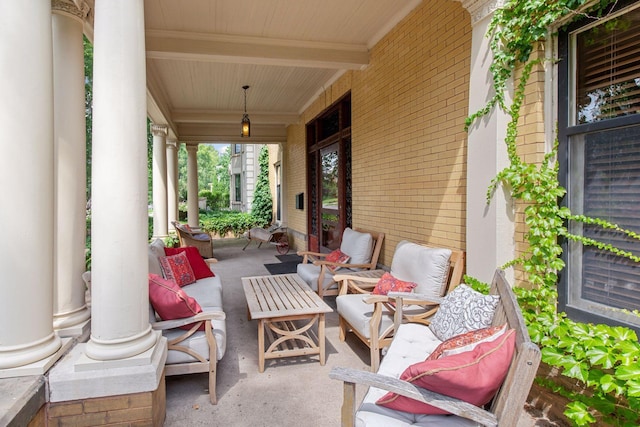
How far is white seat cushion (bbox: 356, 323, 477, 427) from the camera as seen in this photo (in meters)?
1.61

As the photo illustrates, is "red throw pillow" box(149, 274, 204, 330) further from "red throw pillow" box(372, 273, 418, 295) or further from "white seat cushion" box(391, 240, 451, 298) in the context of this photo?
"white seat cushion" box(391, 240, 451, 298)

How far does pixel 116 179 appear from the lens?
2.11 metres

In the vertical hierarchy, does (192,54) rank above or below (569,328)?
above

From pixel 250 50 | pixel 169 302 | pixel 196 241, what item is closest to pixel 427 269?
pixel 169 302

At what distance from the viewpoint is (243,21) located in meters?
4.29

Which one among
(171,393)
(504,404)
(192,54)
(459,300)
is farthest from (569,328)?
(192,54)

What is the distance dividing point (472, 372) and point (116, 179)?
2009mm

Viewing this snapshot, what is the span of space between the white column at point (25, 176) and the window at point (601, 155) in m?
3.05

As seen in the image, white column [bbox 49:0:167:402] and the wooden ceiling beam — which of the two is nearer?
white column [bbox 49:0:167:402]

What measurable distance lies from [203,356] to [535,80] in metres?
2.92

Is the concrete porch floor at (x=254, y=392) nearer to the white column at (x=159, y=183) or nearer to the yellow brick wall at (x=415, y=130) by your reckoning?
the yellow brick wall at (x=415, y=130)

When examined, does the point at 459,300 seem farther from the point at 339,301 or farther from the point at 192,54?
the point at 192,54

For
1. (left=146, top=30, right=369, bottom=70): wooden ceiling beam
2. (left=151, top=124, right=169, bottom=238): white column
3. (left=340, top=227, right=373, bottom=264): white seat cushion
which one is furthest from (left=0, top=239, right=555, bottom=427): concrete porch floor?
(left=151, top=124, right=169, bottom=238): white column

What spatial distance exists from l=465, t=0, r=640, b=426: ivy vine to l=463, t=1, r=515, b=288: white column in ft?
0.21
